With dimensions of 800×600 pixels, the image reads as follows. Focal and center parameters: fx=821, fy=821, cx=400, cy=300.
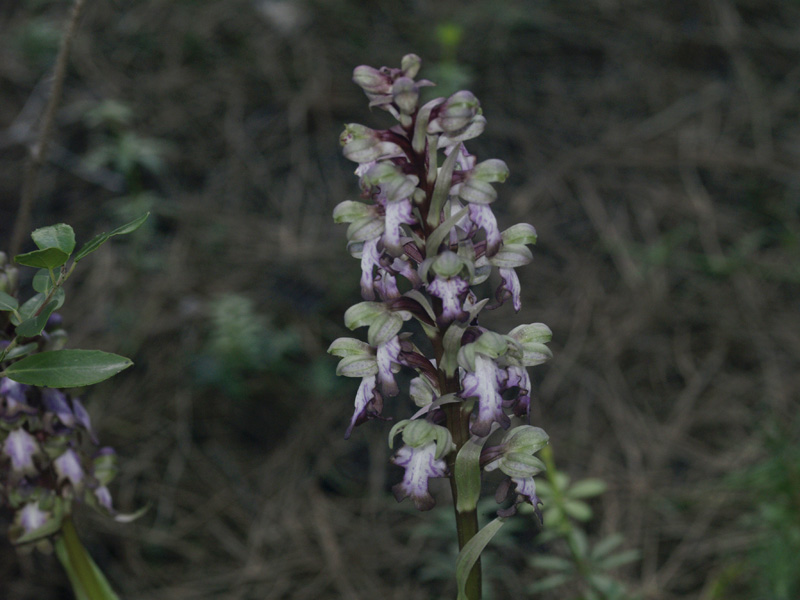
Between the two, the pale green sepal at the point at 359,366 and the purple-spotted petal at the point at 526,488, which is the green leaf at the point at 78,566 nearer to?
the pale green sepal at the point at 359,366

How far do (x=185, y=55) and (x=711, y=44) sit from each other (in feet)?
12.6

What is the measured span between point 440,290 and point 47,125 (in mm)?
1643

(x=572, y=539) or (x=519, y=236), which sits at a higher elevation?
(x=519, y=236)

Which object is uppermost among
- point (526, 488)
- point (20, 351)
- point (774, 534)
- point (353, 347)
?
point (20, 351)

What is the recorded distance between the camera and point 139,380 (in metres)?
4.37

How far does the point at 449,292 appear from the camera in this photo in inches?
66.0

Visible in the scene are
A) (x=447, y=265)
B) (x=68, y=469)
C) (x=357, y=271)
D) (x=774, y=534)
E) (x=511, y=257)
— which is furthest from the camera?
(x=357, y=271)

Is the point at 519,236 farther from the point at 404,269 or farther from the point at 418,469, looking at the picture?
the point at 418,469

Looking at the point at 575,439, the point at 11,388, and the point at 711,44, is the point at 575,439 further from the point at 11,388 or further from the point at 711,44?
the point at 711,44

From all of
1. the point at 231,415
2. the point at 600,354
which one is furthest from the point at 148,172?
the point at 600,354

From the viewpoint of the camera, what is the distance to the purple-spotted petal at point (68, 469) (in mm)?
2123

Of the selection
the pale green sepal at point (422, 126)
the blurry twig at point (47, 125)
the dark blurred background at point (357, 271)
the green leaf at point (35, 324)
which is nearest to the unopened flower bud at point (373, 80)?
the pale green sepal at point (422, 126)

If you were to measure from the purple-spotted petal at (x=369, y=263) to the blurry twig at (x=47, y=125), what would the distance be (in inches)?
52.7

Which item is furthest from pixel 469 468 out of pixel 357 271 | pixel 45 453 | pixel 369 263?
pixel 357 271
